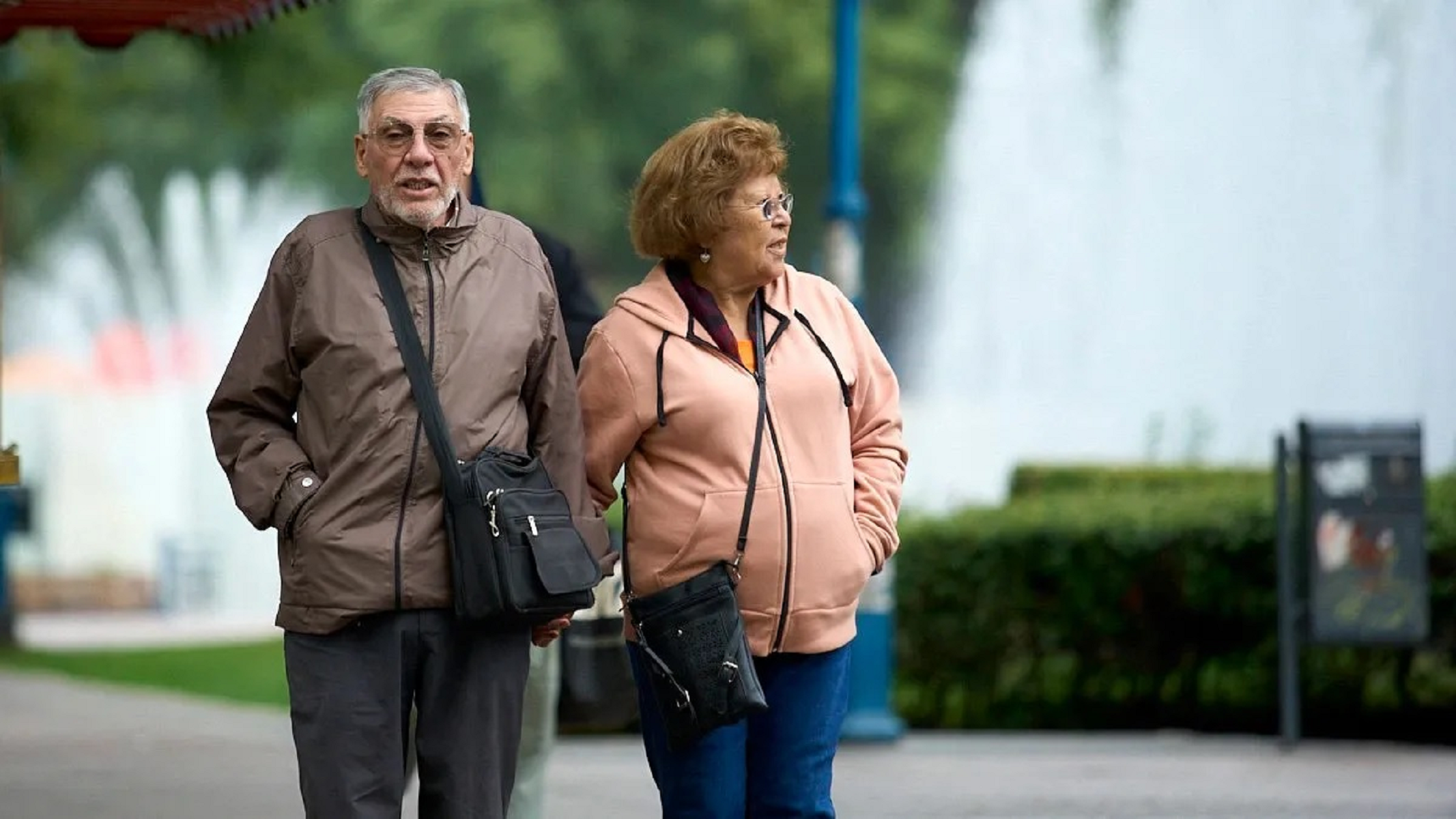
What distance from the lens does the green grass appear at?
46.1ft

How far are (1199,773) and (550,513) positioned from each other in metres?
4.93

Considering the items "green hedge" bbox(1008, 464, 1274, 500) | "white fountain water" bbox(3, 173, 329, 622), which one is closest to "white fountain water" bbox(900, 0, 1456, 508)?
"white fountain water" bbox(3, 173, 329, 622)

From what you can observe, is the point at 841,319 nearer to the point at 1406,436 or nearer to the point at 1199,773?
the point at 1199,773

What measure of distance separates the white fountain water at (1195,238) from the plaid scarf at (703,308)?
56.9ft

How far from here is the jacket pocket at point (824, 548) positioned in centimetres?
493

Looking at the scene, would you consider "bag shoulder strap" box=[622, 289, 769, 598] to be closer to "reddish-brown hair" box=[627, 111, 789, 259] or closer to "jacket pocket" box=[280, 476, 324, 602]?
"reddish-brown hair" box=[627, 111, 789, 259]

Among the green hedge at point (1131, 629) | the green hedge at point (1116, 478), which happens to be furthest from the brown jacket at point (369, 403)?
the green hedge at point (1116, 478)

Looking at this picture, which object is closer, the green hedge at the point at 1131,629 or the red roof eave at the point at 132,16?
the red roof eave at the point at 132,16

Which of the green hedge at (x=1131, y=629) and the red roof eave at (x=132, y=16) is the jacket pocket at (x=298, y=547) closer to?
the red roof eave at (x=132, y=16)

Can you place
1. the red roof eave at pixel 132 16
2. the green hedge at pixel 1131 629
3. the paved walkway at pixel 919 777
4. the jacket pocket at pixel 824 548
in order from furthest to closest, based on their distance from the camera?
the green hedge at pixel 1131 629, the paved walkway at pixel 919 777, the red roof eave at pixel 132 16, the jacket pocket at pixel 824 548

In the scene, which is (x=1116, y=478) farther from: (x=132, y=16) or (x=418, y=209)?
(x=418, y=209)

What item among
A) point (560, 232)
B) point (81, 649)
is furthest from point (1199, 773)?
point (560, 232)

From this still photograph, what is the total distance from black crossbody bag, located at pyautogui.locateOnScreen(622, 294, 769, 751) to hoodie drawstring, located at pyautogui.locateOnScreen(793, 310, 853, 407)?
18 centimetres

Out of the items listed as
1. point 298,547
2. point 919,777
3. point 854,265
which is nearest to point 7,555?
point 854,265
